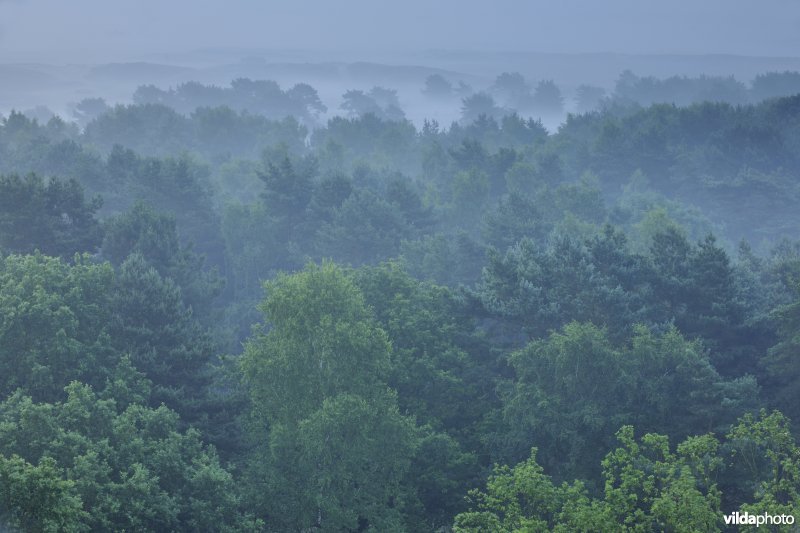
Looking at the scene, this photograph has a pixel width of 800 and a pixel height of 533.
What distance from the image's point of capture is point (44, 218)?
5719 cm

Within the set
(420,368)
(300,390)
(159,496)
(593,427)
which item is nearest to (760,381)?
(593,427)

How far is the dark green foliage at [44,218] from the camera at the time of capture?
184ft

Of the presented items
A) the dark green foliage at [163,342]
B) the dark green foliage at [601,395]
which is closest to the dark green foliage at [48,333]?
the dark green foliage at [163,342]

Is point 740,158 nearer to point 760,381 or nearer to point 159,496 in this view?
point 760,381

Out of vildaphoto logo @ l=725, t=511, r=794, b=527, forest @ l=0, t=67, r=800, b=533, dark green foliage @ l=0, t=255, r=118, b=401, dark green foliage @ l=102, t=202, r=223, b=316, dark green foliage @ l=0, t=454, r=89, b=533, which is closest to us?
dark green foliage @ l=0, t=454, r=89, b=533

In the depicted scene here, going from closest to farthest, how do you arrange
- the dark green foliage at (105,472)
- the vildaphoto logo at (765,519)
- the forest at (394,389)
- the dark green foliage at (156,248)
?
the dark green foliage at (105,472) → the vildaphoto logo at (765,519) → the forest at (394,389) → the dark green foliage at (156,248)

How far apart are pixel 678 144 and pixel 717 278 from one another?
77.0 m

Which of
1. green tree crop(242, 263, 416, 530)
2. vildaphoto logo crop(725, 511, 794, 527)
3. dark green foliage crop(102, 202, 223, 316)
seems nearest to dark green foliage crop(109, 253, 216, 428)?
green tree crop(242, 263, 416, 530)

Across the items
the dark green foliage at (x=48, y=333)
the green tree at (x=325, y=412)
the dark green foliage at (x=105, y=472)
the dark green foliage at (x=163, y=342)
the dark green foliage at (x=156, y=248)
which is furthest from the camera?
the dark green foliage at (x=156, y=248)

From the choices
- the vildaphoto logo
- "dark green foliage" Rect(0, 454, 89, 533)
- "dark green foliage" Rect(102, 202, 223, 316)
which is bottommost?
the vildaphoto logo

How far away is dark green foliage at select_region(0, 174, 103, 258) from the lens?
184ft

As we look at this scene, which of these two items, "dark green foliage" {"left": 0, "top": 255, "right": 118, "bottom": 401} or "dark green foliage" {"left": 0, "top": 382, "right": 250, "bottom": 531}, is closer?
"dark green foliage" {"left": 0, "top": 382, "right": 250, "bottom": 531}

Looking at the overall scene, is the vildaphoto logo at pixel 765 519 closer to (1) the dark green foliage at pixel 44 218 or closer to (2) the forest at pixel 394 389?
(2) the forest at pixel 394 389

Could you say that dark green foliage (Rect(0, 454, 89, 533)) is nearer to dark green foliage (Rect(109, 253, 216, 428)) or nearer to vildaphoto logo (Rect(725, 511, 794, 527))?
dark green foliage (Rect(109, 253, 216, 428))
